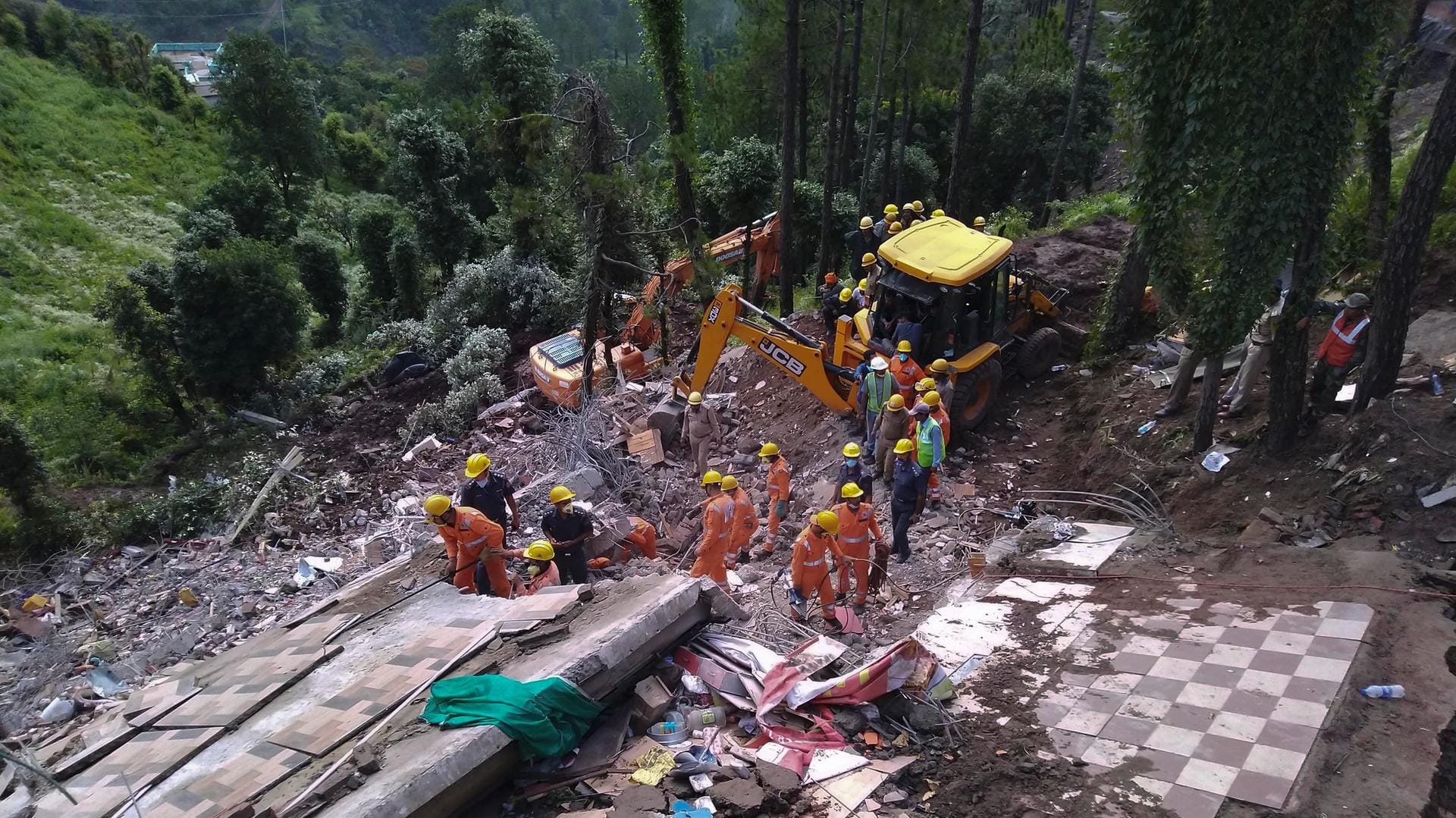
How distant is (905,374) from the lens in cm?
900

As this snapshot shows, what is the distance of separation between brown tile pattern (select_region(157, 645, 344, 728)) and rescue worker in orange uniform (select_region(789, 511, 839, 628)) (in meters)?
3.54

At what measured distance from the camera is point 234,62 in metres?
27.4

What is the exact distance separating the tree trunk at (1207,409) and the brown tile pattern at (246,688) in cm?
800

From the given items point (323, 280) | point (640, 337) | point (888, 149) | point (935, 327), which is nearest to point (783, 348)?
point (935, 327)

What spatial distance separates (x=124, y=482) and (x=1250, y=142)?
18247 mm

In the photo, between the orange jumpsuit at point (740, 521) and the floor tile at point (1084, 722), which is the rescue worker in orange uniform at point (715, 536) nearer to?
the orange jumpsuit at point (740, 521)

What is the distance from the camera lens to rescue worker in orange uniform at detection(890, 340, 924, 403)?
898 cm

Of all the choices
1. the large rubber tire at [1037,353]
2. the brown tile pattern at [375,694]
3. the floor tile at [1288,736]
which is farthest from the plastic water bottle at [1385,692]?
the large rubber tire at [1037,353]

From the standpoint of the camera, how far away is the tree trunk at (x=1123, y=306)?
1105 cm

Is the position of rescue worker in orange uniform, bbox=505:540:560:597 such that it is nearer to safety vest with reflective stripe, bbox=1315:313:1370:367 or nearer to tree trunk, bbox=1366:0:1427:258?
safety vest with reflective stripe, bbox=1315:313:1370:367

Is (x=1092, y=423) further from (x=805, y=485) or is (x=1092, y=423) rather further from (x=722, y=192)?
(x=722, y=192)

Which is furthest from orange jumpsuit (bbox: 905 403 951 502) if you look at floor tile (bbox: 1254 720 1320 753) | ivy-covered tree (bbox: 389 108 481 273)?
ivy-covered tree (bbox: 389 108 481 273)

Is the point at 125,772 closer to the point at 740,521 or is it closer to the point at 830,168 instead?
the point at 740,521

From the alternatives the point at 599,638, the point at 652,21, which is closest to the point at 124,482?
the point at 652,21
